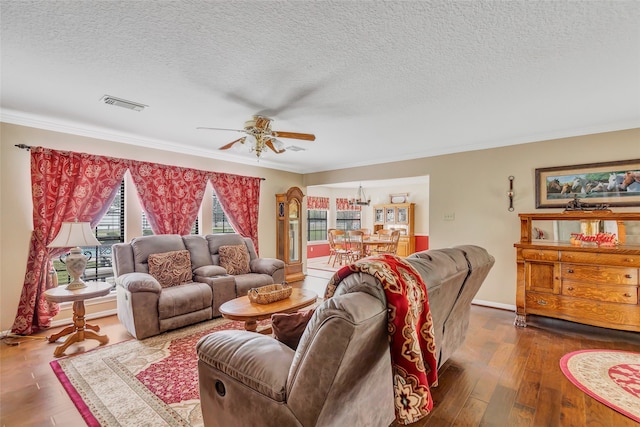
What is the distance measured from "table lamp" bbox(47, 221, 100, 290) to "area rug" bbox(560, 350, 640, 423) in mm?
4518

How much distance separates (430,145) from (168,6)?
383cm

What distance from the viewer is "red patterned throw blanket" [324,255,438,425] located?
1188 mm

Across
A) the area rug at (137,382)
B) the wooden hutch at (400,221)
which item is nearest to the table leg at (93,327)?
the area rug at (137,382)

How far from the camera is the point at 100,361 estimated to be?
2.61 m

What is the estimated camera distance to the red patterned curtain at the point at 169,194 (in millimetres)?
4227

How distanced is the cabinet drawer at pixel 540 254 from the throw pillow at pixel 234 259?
11.9 feet

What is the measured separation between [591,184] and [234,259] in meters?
4.69

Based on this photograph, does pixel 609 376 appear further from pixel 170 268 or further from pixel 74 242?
pixel 74 242

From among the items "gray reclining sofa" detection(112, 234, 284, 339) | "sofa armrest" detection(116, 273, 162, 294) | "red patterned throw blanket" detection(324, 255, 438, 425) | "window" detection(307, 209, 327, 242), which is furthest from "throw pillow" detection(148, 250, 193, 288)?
"window" detection(307, 209, 327, 242)

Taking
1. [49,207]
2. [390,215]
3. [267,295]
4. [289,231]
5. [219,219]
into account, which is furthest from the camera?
[390,215]

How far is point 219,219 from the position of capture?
17.4 ft

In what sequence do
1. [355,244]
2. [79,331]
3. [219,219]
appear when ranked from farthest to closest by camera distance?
[355,244] → [219,219] → [79,331]

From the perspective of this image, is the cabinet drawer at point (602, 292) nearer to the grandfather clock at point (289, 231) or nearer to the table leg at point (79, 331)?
the grandfather clock at point (289, 231)

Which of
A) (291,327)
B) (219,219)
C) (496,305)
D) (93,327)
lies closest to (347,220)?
(219,219)
